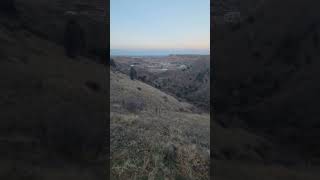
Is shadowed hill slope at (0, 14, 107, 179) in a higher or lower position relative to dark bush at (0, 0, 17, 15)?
lower

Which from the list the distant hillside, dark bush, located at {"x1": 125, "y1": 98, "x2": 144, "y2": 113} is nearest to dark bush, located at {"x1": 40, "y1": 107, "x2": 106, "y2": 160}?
dark bush, located at {"x1": 125, "y1": 98, "x2": 144, "y2": 113}

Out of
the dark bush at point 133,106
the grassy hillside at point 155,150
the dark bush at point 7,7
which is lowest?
the grassy hillside at point 155,150

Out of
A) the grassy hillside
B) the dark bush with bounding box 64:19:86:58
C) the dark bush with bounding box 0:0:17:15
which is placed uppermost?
the dark bush with bounding box 0:0:17:15

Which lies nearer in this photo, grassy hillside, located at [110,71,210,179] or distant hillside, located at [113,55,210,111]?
grassy hillside, located at [110,71,210,179]

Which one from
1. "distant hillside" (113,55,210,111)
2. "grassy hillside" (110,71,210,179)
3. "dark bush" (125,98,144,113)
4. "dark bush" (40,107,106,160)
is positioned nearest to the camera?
"grassy hillside" (110,71,210,179)

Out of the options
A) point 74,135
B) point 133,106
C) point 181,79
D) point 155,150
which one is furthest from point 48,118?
point 181,79

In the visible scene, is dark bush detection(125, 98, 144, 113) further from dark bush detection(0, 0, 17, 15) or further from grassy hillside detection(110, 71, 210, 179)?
dark bush detection(0, 0, 17, 15)
